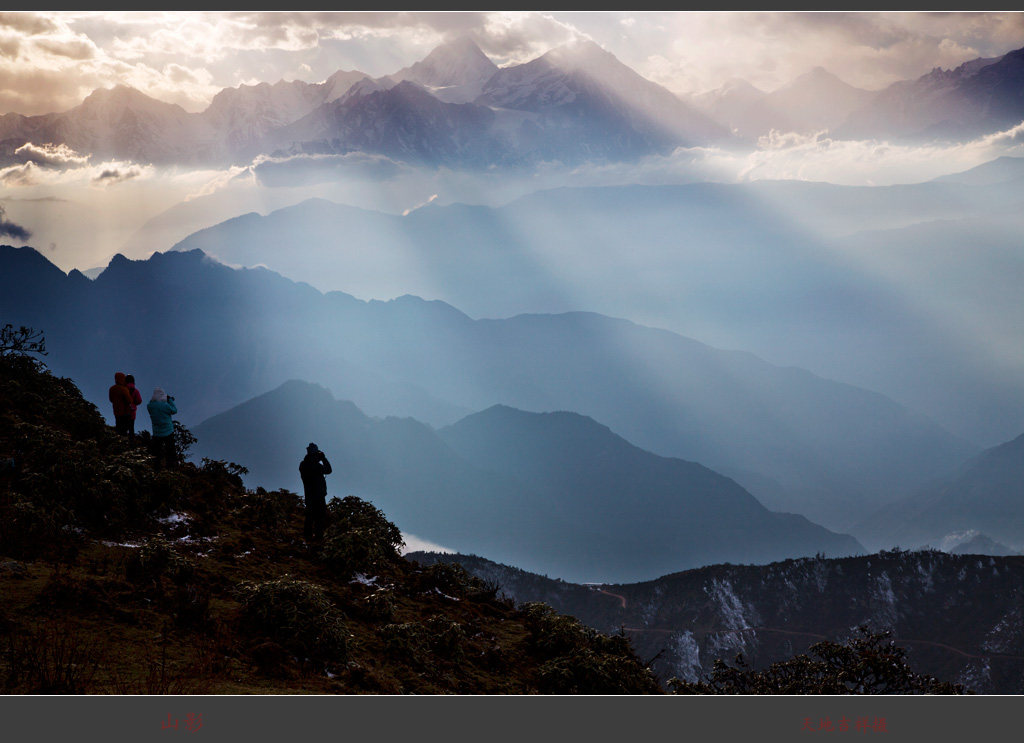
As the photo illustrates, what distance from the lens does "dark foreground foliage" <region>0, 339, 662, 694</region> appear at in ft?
21.6

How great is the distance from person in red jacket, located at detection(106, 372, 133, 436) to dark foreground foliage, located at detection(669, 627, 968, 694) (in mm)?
14465

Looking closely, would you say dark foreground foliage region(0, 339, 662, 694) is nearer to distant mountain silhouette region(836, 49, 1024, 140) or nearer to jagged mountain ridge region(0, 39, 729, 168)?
jagged mountain ridge region(0, 39, 729, 168)

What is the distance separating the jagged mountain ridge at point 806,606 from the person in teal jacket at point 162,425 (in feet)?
152

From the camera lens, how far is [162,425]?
12203 mm

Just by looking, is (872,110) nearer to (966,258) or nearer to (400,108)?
(400,108)

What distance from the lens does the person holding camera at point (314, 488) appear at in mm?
11430

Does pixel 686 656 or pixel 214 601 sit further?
pixel 686 656

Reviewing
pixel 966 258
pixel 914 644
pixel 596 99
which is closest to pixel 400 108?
pixel 596 99

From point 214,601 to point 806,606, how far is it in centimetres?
6820

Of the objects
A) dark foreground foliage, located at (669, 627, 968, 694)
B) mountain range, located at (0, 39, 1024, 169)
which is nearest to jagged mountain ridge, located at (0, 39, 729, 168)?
mountain range, located at (0, 39, 1024, 169)

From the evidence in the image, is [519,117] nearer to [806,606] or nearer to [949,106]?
[949,106]

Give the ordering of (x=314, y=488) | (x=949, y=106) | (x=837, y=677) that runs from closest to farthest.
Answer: (x=314, y=488)
(x=837, y=677)
(x=949, y=106)

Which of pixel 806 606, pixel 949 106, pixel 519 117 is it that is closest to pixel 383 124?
pixel 519 117

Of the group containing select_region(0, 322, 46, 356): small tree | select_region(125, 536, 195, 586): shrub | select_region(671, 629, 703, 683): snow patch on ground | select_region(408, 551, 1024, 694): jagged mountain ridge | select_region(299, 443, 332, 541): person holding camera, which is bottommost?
select_region(671, 629, 703, 683): snow patch on ground
